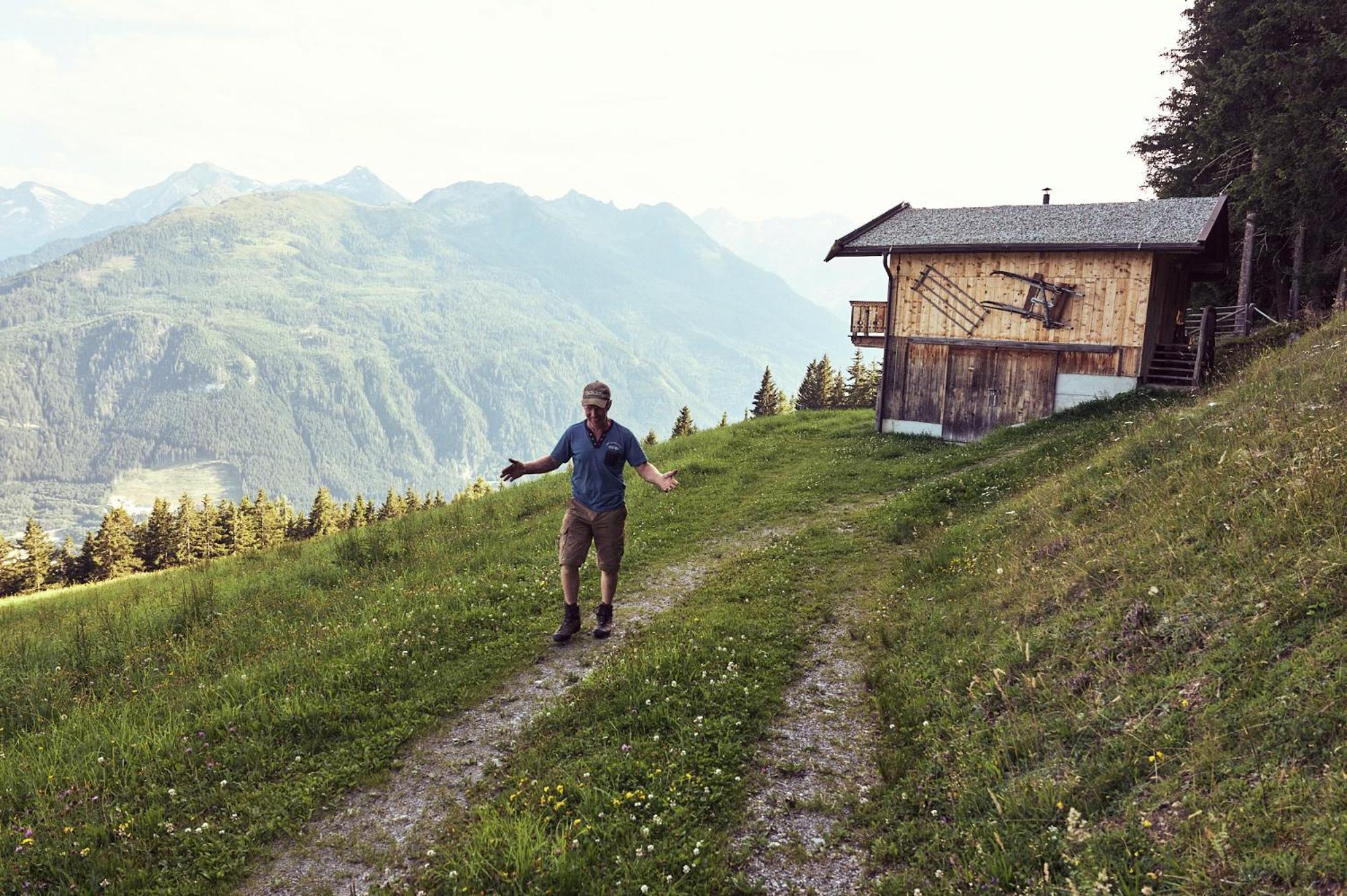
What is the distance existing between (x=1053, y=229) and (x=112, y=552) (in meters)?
62.0

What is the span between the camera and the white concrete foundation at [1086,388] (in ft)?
75.9

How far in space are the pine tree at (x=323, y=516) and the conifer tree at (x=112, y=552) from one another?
14065mm

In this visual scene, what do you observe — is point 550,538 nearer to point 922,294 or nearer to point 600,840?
point 600,840

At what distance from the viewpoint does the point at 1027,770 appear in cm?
511

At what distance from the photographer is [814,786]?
5.83 m

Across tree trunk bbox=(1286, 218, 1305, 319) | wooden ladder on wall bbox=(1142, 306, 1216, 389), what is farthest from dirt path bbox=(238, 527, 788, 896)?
tree trunk bbox=(1286, 218, 1305, 319)

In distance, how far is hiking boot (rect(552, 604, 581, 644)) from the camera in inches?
360

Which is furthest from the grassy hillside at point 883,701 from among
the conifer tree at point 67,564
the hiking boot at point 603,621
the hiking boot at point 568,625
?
the conifer tree at point 67,564

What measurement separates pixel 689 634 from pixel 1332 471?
6.76m

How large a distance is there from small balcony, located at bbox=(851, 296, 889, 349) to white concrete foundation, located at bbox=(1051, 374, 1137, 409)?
648 centimetres

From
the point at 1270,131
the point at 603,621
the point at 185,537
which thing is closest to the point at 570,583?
the point at 603,621

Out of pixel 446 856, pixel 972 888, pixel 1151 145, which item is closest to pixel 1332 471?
pixel 972 888

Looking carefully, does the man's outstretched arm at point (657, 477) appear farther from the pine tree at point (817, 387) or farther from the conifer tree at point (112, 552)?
the pine tree at point (817, 387)

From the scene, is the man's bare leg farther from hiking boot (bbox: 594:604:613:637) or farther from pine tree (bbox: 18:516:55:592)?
pine tree (bbox: 18:516:55:592)
